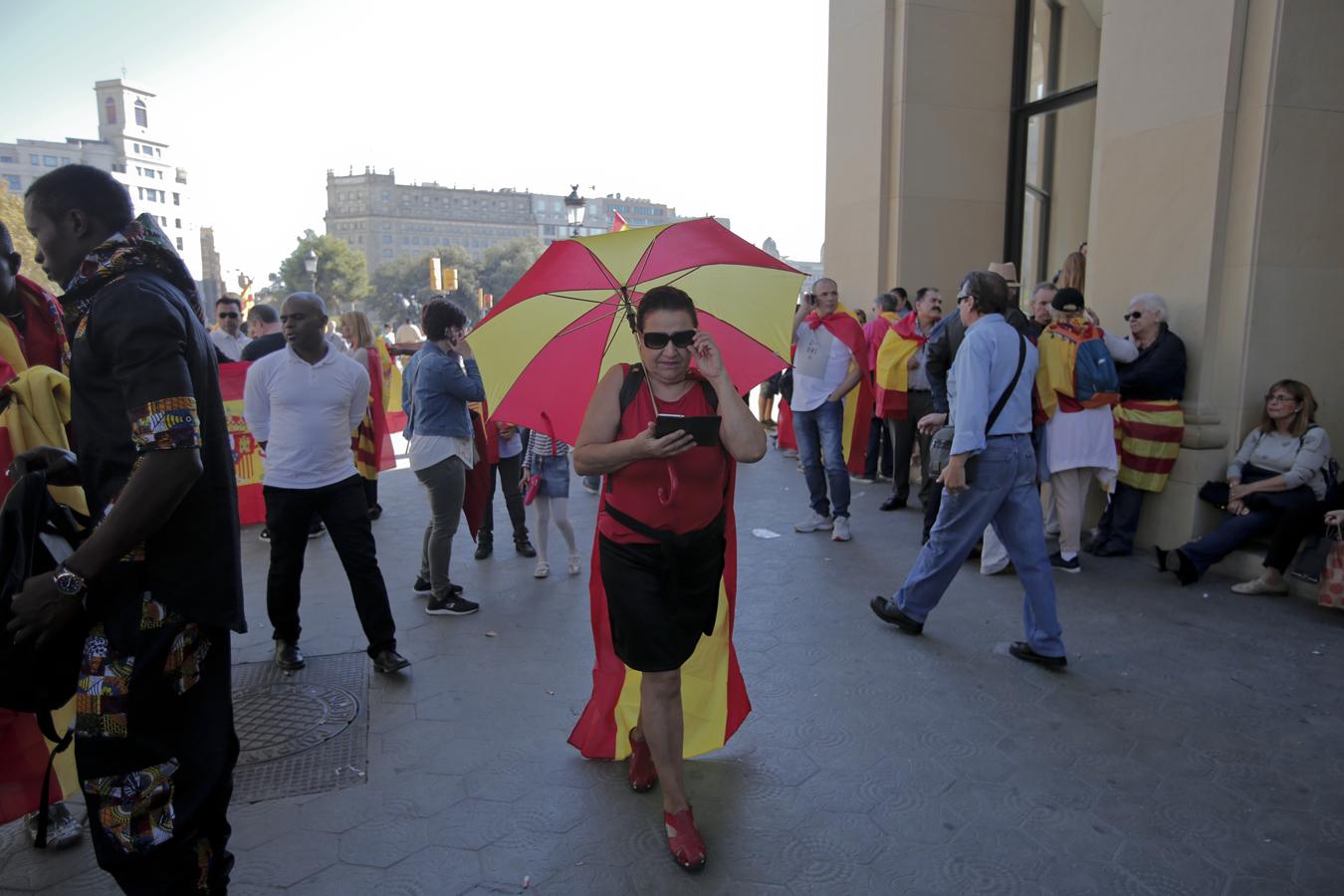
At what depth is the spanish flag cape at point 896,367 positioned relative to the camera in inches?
310

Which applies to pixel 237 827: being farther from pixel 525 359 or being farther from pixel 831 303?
pixel 831 303

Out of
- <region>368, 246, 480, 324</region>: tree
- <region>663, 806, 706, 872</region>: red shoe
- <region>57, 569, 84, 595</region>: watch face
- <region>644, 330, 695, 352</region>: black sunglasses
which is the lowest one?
<region>663, 806, 706, 872</region>: red shoe

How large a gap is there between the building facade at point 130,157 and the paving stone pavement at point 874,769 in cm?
10438

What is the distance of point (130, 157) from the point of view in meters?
104

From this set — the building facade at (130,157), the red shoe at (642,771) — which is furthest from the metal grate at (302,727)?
the building facade at (130,157)

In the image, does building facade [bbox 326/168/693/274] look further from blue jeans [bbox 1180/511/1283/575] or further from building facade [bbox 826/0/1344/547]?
blue jeans [bbox 1180/511/1283/575]

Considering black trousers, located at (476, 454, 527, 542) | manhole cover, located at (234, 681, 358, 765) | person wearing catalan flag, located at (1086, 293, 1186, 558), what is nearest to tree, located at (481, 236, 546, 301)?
black trousers, located at (476, 454, 527, 542)

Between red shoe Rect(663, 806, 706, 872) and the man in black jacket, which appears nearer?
the man in black jacket

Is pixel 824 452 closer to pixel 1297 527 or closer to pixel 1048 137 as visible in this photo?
pixel 1297 527

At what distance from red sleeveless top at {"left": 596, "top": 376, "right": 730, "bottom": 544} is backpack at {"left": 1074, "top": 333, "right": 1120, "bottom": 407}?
420 centimetres

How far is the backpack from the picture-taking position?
19.4ft

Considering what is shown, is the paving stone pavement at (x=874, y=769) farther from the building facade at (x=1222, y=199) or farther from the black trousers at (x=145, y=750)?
the building facade at (x=1222, y=199)

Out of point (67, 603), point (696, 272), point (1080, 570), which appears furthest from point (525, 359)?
point (1080, 570)

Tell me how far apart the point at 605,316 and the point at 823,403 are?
4035 mm
